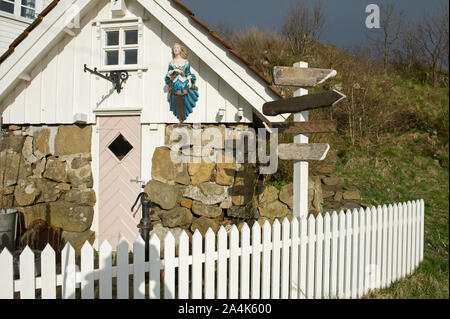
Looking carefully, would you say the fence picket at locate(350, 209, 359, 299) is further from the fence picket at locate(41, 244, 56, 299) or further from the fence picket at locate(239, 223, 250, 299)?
the fence picket at locate(41, 244, 56, 299)

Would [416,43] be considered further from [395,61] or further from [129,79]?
[129,79]

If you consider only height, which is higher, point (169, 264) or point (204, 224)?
point (169, 264)

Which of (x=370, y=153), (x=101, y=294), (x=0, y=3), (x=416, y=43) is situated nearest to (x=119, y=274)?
(x=101, y=294)

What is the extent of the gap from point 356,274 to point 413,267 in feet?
4.95

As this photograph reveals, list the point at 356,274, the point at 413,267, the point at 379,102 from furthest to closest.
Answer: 1. the point at 379,102
2. the point at 413,267
3. the point at 356,274

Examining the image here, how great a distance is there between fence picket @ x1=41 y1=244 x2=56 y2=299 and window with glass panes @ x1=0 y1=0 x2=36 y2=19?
1069cm

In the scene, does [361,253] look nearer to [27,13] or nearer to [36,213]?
[36,213]

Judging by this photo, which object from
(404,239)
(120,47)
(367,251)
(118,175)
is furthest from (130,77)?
(404,239)

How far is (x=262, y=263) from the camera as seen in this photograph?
3.42 m

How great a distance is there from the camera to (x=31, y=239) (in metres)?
6.02

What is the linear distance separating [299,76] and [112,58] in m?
3.84

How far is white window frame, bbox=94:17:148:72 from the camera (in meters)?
5.86

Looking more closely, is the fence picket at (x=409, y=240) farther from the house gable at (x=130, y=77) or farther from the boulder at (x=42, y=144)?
the boulder at (x=42, y=144)

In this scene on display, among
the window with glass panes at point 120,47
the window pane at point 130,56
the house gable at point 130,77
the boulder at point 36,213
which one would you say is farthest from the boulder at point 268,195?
the boulder at point 36,213
